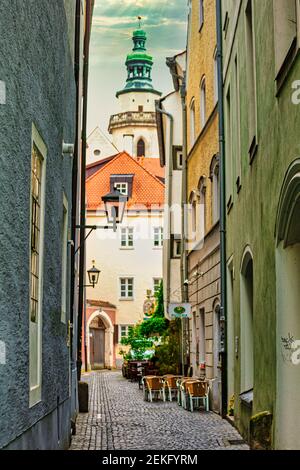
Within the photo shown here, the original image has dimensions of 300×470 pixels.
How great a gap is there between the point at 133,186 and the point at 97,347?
1059cm

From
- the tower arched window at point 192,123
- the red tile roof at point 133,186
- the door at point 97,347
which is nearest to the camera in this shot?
the tower arched window at point 192,123

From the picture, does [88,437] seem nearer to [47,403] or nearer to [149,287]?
[47,403]

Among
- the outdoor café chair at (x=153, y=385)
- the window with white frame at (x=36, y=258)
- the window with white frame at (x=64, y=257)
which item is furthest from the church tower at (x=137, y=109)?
the window with white frame at (x=36, y=258)

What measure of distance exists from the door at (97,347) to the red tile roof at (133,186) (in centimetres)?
750

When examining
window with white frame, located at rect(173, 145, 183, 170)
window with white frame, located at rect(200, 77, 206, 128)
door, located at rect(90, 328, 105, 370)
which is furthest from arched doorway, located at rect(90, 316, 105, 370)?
window with white frame, located at rect(200, 77, 206, 128)

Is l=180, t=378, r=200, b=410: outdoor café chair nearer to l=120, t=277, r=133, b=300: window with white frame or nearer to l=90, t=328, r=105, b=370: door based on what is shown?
l=90, t=328, r=105, b=370: door

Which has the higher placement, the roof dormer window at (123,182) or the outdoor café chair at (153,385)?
the roof dormer window at (123,182)

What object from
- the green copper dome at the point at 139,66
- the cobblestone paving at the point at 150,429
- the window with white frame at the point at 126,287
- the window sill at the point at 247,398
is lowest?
the cobblestone paving at the point at 150,429

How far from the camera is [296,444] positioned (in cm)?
811

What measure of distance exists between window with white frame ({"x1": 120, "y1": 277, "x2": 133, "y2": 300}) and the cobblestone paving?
3267cm

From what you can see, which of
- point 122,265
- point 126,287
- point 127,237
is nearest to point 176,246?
point 122,265

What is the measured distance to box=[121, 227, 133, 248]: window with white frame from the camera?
52.7m

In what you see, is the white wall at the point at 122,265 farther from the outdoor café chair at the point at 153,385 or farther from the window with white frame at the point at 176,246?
the outdoor café chair at the point at 153,385

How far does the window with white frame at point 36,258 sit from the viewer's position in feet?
24.0
